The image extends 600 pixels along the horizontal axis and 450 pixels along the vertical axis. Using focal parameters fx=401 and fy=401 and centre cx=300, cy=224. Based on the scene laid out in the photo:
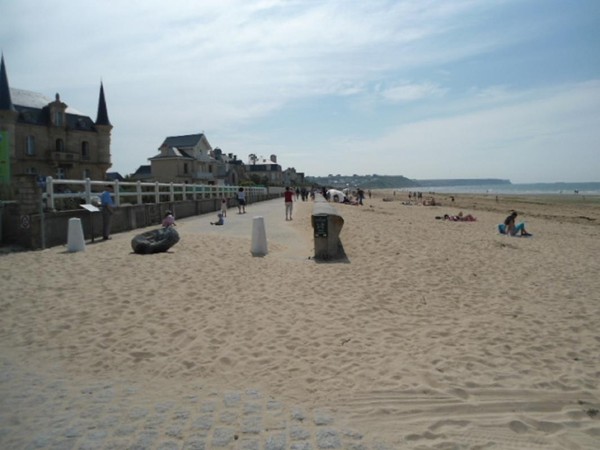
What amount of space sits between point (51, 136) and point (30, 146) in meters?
2.27

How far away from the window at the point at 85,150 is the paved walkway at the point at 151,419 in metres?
47.5

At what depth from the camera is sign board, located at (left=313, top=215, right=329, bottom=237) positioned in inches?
400

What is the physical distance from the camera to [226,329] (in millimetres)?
5504

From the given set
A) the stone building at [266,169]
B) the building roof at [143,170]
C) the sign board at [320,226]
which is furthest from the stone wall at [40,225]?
the stone building at [266,169]

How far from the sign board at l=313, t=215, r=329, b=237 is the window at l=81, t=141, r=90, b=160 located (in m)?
43.7

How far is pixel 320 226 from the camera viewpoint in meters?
10.3

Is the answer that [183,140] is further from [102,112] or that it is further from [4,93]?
[4,93]

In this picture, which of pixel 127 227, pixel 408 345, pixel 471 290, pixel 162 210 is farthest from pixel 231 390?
pixel 162 210

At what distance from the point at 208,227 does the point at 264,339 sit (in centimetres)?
1107

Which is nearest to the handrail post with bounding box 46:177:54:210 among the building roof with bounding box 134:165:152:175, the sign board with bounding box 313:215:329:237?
the sign board with bounding box 313:215:329:237

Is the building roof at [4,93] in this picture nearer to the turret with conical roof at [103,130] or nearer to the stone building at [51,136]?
the stone building at [51,136]

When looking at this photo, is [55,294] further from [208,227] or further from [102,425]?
[208,227]

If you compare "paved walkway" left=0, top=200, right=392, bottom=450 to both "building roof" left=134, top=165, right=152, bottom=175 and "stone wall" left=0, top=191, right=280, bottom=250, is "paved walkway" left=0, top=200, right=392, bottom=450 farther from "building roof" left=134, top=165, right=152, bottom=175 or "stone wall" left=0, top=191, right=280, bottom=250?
"building roof" left=134, top=165, right=152, bottom=175

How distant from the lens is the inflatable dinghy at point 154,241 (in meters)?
9.79
